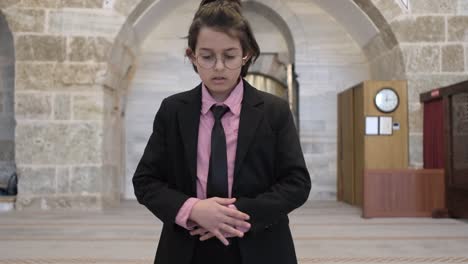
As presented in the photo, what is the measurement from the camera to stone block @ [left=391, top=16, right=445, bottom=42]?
272 inches

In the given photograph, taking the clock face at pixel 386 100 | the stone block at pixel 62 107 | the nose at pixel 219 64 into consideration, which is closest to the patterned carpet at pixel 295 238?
the stone block at pixel 62 107

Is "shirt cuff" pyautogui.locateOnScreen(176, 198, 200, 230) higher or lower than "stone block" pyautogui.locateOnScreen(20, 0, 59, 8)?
lower

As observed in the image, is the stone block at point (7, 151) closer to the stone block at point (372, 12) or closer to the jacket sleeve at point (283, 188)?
the stone block at point (372, 12)

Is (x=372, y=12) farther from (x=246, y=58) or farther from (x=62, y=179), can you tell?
(x=246, y=58)

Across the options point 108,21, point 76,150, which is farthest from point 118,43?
point 76,150

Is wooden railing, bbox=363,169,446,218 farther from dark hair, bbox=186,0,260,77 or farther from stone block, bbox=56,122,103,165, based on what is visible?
dark hair, bbox=186,0,260,77

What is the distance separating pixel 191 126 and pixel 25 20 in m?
6.11

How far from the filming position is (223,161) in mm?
1281

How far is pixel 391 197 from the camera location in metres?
6.03

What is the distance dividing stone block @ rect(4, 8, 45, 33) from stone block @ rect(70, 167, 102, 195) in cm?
188

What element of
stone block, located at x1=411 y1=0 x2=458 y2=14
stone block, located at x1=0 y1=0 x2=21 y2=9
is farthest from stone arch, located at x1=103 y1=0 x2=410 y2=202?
stone block, located at x1=0 y1=0 x2=21 y2=9

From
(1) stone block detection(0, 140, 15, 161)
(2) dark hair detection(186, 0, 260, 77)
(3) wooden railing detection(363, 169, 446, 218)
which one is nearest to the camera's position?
(2) dark hair detection(186, 0, 260, 77)

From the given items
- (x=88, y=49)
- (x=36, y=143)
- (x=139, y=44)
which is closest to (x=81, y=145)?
(x=36, y=143)

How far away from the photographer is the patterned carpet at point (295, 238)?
150 inches
